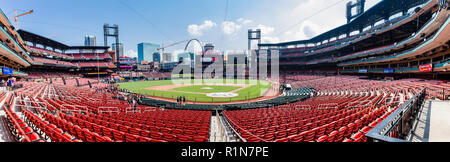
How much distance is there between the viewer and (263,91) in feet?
117

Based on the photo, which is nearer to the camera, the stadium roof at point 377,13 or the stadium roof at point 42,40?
the stadium roof at point 377,13

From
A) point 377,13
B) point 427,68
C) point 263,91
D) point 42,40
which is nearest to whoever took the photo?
point 427,68

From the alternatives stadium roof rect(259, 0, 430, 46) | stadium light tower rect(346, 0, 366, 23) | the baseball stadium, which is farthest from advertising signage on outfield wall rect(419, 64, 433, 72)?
stadium light tower rect(346, 0, 366, 23)

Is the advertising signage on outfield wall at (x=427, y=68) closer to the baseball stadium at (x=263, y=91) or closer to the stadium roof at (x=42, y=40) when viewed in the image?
the baseball stadium at (x=263, y=91)

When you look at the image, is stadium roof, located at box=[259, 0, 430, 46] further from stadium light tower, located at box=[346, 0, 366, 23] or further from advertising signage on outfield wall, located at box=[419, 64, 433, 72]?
advertising signage on outfield wall, located at box=[419, 64, 433, 72]

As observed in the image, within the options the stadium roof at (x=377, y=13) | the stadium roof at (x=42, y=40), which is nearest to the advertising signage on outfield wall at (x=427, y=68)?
the stadium roof at (x=377, y=13)

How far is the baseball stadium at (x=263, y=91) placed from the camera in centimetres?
599

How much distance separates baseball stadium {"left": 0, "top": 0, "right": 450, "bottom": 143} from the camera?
599 cm

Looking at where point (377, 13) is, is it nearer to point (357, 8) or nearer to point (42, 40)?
point (357, 8)

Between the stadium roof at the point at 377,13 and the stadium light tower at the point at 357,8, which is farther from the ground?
the stadium light tower at the point at 357,8

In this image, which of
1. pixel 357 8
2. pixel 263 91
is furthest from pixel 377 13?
pixel 263 91
